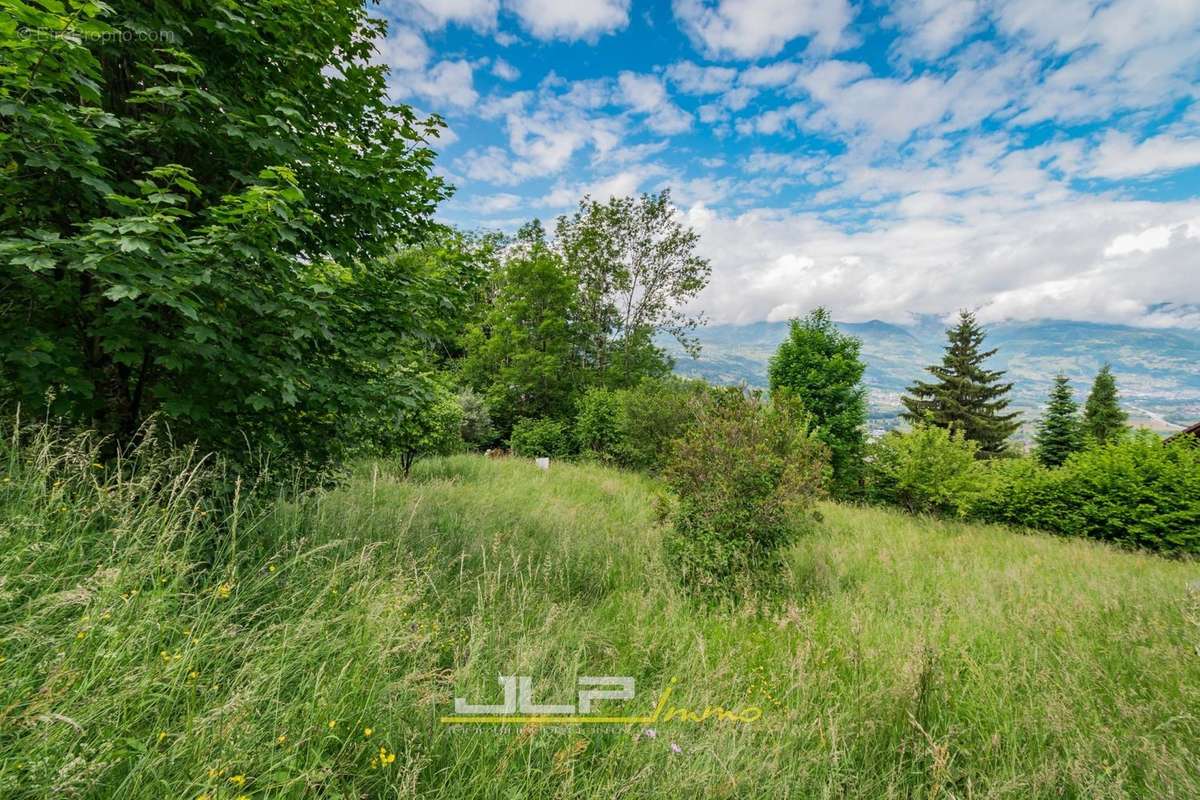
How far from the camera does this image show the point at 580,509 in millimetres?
7949

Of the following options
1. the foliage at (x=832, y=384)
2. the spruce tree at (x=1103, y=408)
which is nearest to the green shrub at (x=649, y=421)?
the foliage at (x=832, y=384)

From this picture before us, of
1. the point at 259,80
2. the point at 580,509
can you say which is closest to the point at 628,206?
the point at 580,509

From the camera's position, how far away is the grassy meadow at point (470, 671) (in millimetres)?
1646

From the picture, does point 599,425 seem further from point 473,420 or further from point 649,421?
point 473,420

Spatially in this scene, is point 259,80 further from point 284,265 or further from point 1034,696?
point 1034,696

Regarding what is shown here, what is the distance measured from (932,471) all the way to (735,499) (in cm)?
1082

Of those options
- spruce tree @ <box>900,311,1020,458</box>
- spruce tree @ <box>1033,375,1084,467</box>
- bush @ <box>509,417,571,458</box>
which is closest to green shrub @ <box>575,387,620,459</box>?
bush @ <box>509,417,571,458</box>

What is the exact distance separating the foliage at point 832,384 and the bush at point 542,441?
904 cm

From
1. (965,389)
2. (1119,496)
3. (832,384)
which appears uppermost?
(832,384)

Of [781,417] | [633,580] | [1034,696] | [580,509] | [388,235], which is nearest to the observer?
[1034,696]

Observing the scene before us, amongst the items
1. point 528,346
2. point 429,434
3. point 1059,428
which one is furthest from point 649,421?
point 1059,428

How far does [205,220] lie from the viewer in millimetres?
3666

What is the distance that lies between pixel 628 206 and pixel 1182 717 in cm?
2458

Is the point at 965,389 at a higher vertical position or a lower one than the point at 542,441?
higher
